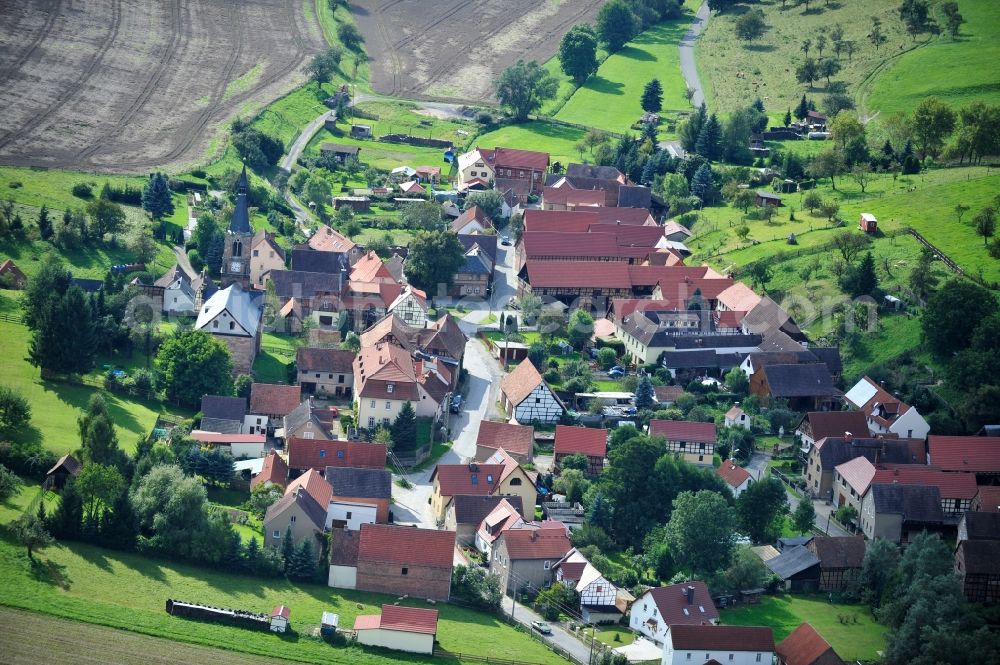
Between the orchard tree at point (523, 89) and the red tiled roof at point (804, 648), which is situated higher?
the red tiled roof at point (804, 648)

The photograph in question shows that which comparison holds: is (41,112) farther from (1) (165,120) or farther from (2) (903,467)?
(2) (903,467)

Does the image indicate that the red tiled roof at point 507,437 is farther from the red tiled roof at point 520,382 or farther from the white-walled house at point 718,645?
the white-walled house at point 718,645

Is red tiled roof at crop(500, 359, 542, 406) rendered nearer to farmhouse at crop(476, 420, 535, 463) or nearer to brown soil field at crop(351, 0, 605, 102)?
farmhouse at crop(476, 420, 535, 463)

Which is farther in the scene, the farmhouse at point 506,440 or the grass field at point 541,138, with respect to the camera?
the grass field at point 541,138

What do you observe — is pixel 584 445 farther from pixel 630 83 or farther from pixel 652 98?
pixel 630 83

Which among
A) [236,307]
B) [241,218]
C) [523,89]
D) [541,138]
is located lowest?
[541,138]

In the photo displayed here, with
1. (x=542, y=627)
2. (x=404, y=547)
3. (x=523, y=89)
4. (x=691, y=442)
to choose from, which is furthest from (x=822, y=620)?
(x=523, y=89)

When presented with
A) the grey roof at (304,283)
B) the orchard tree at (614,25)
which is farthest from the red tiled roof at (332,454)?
the orchard tree at (614,25)
